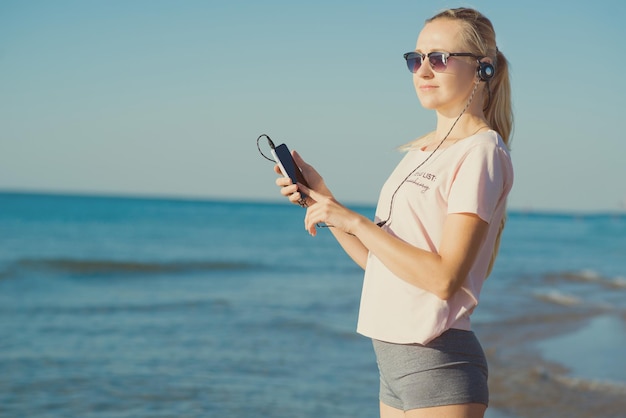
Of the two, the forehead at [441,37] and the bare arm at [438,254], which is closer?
the bare arm at [438,254]

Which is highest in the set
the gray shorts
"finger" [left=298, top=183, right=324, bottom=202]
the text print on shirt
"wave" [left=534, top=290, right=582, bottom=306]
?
the text print on shirt

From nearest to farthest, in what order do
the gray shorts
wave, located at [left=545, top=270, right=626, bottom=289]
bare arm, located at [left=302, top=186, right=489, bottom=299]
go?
bare arm, located at [left=302, top=186, right=489, bottom=299]
the gray shorts
wave, located at [left=545, top=270, right=626, bottom=289]

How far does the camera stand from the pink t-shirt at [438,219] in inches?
75.9

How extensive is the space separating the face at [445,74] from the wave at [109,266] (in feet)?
55.2

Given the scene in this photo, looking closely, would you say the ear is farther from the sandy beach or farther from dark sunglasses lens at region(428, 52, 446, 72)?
the sandy beach

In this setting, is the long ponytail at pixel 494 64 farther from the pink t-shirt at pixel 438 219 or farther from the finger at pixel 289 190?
the finger at pixel 289 190

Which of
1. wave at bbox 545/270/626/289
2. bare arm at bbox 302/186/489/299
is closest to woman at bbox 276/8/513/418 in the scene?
bare arm at bbox 302/186/489/299

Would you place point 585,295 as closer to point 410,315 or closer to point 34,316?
point 34,316

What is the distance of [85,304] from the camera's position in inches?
495

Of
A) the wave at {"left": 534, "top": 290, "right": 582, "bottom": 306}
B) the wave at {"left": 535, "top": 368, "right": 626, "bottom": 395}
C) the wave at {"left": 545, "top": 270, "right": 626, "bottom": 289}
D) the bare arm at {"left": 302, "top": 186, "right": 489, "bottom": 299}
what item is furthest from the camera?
the wave at {"left": 545, "top": 270, "right": 626, "bottom": 289}

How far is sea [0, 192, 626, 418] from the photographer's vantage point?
6676mm

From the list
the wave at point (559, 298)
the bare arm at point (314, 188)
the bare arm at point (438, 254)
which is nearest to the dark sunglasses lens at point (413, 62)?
the bare arm at point (314, 188)

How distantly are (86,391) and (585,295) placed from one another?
11.0 meters

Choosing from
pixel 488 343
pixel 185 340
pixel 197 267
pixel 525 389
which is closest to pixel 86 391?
pixel 185 340
